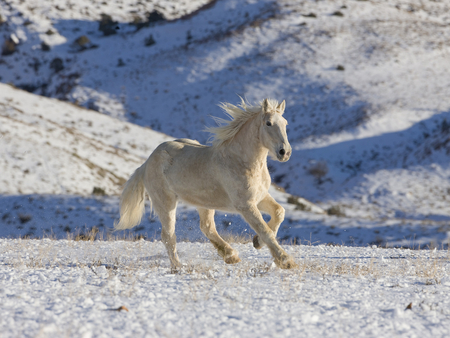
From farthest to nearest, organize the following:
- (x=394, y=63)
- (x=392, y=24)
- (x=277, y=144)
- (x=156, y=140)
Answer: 1. (x=392, y=24)
2. (x=394, y=63)
3. (x=156, y=140)
4. (x=277, y=144)

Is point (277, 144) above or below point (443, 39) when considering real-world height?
above

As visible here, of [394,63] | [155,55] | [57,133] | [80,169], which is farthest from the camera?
[155,55]

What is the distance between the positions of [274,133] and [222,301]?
6.77 feet

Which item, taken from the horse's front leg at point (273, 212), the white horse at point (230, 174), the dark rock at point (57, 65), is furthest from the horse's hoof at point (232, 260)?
the dark rock at point (57, 65)

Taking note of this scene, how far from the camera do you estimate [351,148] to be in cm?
2419

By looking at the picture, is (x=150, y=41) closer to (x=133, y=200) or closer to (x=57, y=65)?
(x=57, y=65)

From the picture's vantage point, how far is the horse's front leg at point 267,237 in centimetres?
483

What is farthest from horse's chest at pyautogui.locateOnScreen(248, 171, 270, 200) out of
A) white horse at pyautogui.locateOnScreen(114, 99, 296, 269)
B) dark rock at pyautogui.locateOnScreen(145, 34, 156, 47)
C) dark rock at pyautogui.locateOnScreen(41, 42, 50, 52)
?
dark rock at pyautogui.locateOnScreen(41, 42, 50, 52)

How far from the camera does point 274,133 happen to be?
4875 mm

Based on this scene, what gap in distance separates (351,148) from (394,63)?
1269 cm

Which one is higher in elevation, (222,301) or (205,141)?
(222,301)

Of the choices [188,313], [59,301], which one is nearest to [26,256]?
[59,301]

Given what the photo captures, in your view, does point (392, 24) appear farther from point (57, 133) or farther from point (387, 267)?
point (387, 267)

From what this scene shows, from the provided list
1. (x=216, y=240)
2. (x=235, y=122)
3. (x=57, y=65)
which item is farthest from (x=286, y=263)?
(x=57, y=65)
